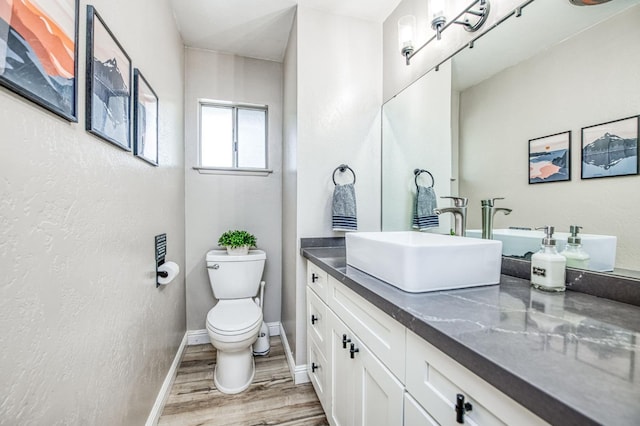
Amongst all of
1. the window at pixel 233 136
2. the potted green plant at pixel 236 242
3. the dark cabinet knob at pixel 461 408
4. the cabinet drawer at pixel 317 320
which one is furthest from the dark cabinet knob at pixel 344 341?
the window at pixel 233 136

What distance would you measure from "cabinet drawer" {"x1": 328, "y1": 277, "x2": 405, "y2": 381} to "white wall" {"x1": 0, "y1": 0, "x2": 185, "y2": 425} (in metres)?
0.84

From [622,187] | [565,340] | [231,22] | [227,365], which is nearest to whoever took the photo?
[565,340]

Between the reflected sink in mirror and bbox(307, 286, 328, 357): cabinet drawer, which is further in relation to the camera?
bbox(307, 286, 328, 357): cabinet drawer

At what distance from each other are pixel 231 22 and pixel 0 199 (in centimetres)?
A: 191

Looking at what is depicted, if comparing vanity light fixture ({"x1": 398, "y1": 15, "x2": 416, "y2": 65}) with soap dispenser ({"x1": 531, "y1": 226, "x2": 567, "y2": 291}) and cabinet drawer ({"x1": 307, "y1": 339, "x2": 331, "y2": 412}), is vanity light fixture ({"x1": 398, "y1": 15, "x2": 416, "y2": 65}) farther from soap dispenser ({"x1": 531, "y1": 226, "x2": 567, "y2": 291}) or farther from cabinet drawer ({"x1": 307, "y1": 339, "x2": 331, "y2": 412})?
cabinet drawer ({"x1": 307, "y1": 339, "x2": 331, "y2": 412})

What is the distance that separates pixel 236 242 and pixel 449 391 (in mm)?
1814

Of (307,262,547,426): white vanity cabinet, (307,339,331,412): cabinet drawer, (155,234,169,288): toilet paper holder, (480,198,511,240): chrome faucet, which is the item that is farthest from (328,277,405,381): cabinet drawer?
(155,234,169,288): toilet paper holder

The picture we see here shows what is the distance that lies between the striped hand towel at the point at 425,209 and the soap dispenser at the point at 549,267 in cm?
65

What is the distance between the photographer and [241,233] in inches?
87.0

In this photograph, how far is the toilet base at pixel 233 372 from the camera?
5.68 feet

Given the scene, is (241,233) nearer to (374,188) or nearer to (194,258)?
(194,258)

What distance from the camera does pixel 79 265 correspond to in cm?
80

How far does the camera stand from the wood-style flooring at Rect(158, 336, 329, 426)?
4.91 ft

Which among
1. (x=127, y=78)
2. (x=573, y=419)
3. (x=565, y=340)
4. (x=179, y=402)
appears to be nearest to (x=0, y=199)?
(x=127, y=78)
